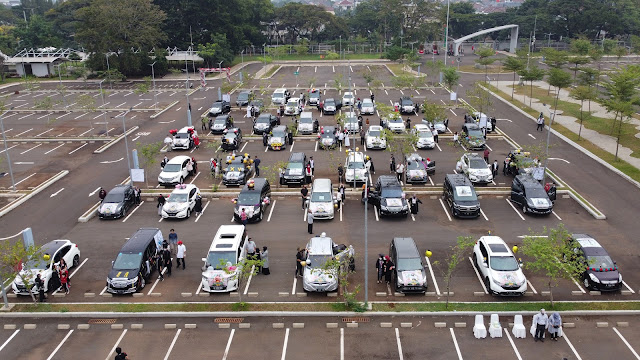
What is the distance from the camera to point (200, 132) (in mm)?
49656

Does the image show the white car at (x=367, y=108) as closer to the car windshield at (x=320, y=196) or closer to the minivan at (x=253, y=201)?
the minivan at (x=253, y=201)

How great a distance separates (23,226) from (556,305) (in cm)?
2754

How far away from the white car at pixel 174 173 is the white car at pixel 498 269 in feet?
66.2

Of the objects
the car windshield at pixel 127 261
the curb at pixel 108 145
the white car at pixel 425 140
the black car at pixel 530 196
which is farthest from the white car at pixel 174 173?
the black car at pixel 530 196

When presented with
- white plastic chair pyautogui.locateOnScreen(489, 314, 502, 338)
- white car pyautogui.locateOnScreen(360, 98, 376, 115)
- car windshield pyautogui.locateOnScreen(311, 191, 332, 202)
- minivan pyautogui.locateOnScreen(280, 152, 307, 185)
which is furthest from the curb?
white plastic chair pyautogui.locateOnScreen(489, 314, 502, 338)

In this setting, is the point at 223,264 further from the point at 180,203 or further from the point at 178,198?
the point at 178,198

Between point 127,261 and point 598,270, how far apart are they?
1994cm

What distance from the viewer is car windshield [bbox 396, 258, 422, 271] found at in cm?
2298

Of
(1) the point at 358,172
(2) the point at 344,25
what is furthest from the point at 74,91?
(2) the point at 344,25

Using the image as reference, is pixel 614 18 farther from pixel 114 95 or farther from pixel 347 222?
pixel 347 222

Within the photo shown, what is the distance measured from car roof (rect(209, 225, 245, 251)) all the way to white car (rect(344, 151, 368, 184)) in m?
10.9

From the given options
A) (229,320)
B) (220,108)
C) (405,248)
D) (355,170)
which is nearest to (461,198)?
(355,170)

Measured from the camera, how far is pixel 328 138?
142ft

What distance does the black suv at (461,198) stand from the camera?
99.0 ft
